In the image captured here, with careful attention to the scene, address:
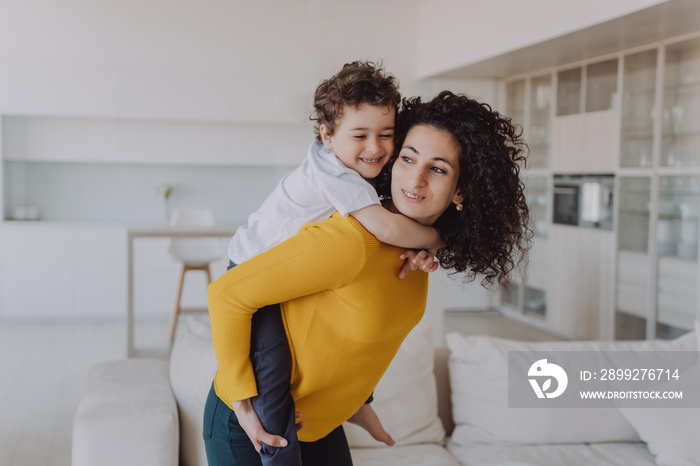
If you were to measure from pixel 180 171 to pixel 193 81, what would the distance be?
821 mm

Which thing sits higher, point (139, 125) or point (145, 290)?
point (139, 125)

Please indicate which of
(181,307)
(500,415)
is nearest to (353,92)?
(500,415)

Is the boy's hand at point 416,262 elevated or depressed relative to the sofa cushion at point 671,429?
elevated

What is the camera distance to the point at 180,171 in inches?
242

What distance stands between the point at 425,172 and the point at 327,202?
1.05 ft

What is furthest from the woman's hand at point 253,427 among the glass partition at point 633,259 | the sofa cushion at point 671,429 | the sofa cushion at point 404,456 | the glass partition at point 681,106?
the glass partition at point 633,259

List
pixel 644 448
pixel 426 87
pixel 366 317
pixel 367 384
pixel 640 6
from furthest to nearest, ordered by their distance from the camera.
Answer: pixel 426 87 → pixel 640 6 → pixel 644 448 → pixel 367 384 → pixel 366 317

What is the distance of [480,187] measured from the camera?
1.22 metres

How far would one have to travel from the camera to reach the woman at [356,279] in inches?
42.4

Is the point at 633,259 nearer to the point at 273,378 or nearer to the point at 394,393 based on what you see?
the point at 394,393

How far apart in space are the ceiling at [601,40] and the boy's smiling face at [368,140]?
2841 mm

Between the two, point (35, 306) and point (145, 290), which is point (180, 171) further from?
point (35, 306)

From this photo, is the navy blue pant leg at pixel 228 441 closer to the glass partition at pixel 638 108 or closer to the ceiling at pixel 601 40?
the ceiling at pixel 601 40

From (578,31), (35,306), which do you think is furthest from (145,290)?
(578,31)
